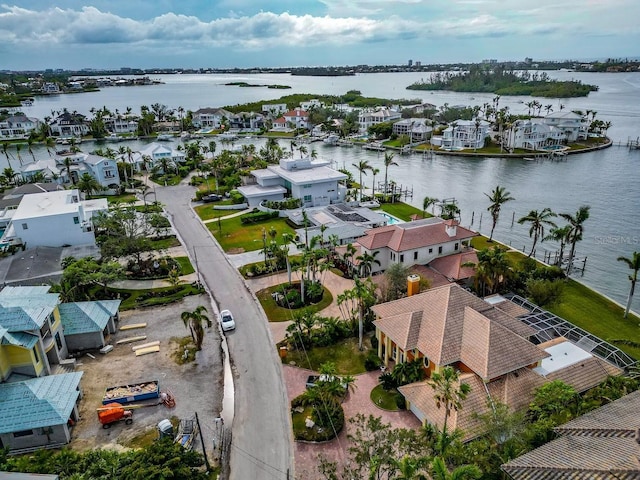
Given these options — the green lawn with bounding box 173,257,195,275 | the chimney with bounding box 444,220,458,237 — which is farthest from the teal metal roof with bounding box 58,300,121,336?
the chimney with bounding box 444,220,458,237

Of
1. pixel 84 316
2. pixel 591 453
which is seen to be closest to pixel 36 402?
pixel 84 316

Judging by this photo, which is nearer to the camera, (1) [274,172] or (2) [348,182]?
(1) [274,172]

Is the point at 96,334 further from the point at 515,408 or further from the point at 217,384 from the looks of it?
the point at 515,408

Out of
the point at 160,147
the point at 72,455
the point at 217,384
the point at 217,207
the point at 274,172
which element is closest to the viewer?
the point at 72,455

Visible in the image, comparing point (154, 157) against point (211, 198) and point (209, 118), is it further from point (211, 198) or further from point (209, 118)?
point (209, 118)

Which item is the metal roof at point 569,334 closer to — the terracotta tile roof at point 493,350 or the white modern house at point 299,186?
the terracotta tile roof at point 493,350

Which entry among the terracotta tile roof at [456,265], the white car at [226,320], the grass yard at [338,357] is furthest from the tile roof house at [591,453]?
the white car at [226,320]

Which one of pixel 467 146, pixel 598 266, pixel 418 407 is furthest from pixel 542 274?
pixel 467 146
